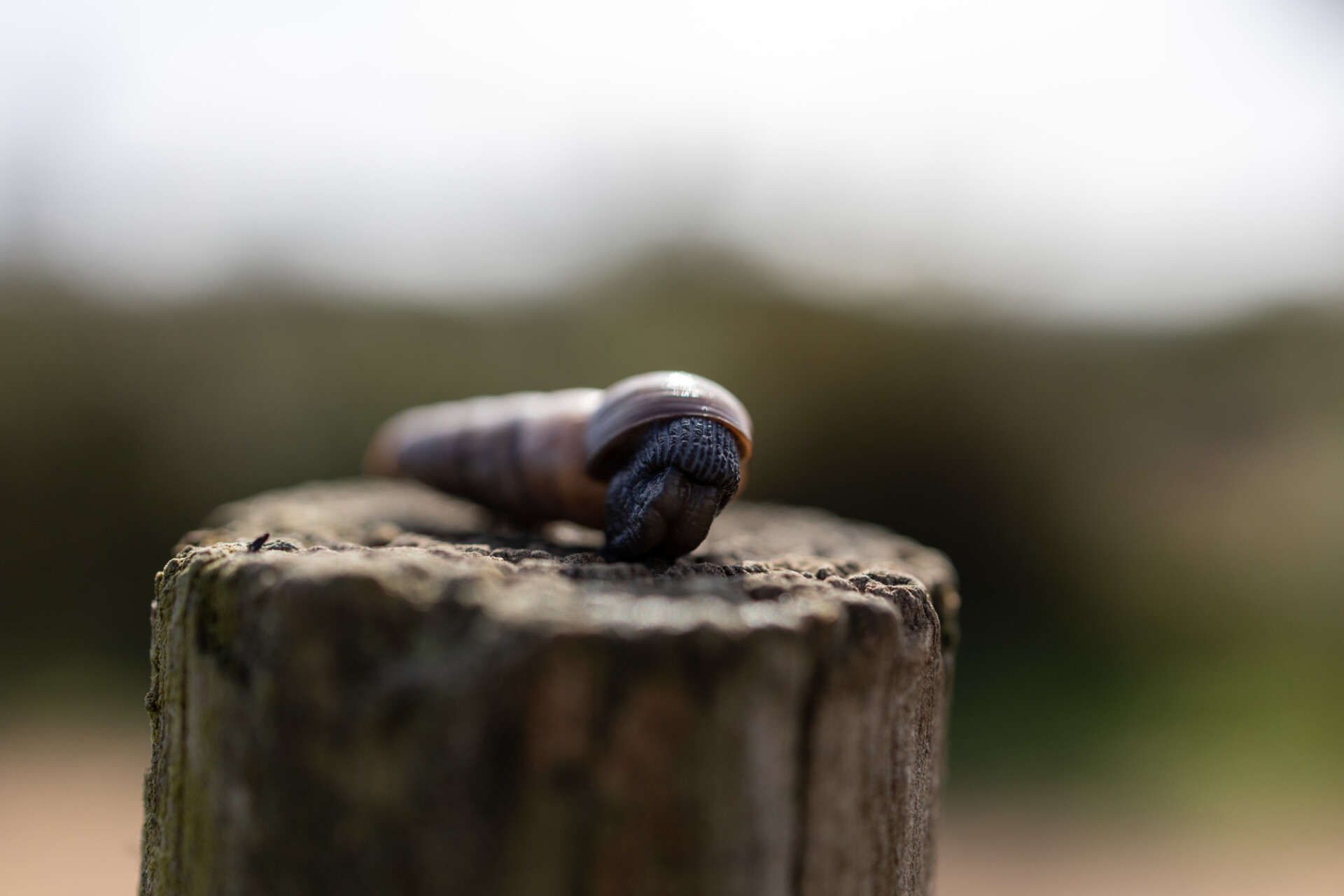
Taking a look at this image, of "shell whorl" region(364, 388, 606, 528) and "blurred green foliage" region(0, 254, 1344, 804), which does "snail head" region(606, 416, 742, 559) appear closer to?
"shell whorl" region(364, 388, 606, 528)

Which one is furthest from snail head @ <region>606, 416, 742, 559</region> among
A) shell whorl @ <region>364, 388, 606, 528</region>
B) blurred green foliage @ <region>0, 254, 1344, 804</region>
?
blurred green foliage @ <region>0, 254, 1344, 804</region>

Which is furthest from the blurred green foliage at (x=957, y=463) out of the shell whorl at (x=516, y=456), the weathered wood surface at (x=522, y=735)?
the weathered wood surface at (x=522, y=735)

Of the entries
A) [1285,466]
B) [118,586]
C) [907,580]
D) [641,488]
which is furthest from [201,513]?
[1285,466]

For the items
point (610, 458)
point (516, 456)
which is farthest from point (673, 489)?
point (516, 456)

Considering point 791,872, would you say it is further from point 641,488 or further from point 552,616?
point 641,488

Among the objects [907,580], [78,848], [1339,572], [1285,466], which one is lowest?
[78,848]
